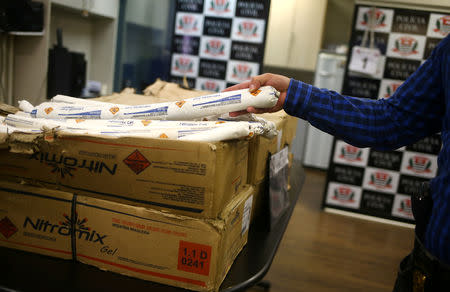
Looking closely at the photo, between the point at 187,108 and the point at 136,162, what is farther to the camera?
the point at 187,108

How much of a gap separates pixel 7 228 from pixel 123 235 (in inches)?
11.6

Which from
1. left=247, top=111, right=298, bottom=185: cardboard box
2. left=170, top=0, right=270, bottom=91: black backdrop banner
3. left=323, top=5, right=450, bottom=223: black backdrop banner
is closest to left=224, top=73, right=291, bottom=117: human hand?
left=247, top=111, right=298, bottom=185: cardboard box

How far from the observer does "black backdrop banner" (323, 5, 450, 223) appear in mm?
3246

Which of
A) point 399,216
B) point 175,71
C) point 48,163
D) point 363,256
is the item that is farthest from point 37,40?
point 399,216

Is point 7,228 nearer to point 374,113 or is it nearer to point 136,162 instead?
point 136,162

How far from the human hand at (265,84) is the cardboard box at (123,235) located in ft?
0.76

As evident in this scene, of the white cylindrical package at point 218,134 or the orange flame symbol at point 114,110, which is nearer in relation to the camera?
the white cylindrical package at point 218,134

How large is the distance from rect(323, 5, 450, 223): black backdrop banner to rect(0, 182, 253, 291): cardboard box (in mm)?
2858

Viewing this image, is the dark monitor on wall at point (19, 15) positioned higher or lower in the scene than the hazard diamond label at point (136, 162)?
higher

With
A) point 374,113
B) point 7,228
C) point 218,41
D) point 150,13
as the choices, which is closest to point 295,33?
point 218,41

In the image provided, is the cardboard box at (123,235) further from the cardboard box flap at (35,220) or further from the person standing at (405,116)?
the person standing at (405,116)

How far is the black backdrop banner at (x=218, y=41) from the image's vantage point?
3.86 metres

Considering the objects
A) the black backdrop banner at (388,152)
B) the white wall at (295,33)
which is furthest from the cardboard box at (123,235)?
the white wall at (295,33)

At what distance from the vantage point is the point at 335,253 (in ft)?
9.20
